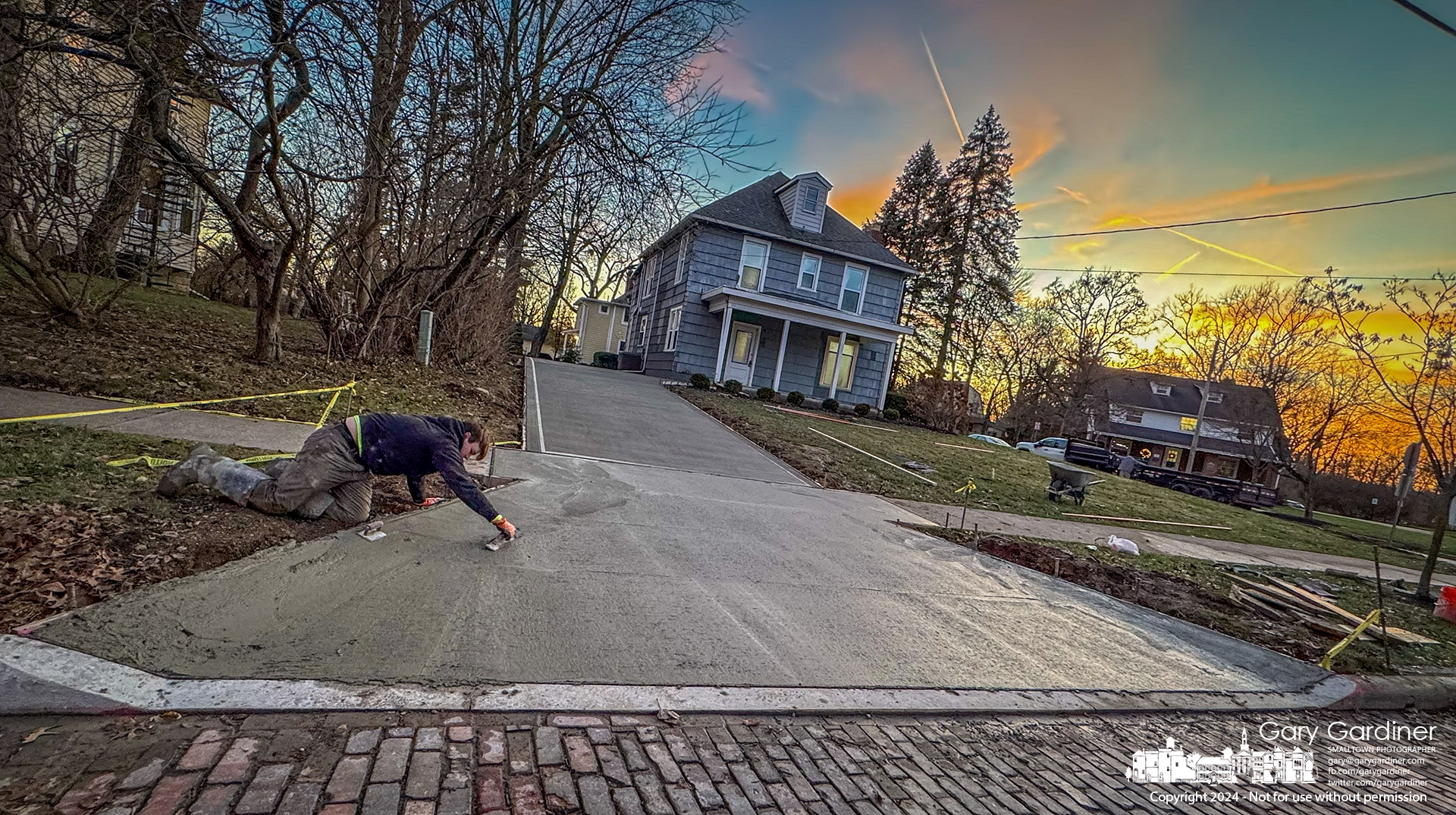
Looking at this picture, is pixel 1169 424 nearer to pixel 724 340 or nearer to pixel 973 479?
pixel 724 340

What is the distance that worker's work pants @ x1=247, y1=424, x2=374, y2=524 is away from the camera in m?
4.36

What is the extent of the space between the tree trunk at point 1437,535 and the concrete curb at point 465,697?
6560mm

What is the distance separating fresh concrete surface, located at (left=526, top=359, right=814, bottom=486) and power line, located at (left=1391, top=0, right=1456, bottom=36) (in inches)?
311

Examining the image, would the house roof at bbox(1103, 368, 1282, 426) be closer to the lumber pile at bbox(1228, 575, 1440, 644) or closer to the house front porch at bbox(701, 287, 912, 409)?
the house front porch at bbox(701, 287, 912, 409)

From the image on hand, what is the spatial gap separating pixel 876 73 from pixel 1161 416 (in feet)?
136

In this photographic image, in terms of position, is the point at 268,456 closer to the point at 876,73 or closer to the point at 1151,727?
the point at 1151,727

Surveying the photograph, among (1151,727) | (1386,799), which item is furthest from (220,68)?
(1386,799)

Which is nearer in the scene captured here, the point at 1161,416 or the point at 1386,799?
the point at 1386,799

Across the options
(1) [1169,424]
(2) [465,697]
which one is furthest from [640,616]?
(1) [1169,424]

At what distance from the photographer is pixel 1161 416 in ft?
142

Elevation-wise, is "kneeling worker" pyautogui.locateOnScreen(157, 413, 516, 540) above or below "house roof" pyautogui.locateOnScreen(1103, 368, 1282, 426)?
below

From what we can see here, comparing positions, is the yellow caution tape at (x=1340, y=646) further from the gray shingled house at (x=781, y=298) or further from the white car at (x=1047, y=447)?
Result: the white car at (x=1047, y=447)

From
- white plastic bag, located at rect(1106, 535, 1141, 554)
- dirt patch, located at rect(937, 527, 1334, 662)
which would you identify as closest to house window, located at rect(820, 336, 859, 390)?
white plastic bag, located at rect(1106, 535, 1141, 554)

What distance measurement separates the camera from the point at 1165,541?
1044 cm
